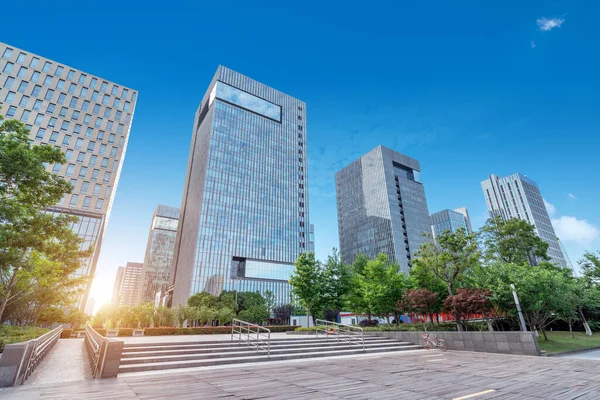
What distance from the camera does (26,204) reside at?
14.4 m

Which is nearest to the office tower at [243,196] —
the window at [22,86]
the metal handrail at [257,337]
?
the window at [22,86]

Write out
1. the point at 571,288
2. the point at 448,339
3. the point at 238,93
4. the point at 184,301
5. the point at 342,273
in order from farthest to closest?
the point at 238,93 < the point at 184,301 < the point at 342,273 < the point at 571,288 < the point at 448,339

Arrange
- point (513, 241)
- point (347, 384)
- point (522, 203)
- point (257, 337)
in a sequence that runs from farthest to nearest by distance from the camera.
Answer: point (522, 203), point (513, 241), point (257, 337), point (347, 384)

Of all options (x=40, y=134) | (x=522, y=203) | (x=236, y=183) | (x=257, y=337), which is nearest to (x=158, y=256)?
(x=236, y=183)

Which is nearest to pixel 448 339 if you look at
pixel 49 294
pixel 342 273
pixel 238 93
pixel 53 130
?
pixel 342 273

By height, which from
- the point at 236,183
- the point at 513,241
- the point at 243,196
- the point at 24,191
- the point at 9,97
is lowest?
the point at 24,191

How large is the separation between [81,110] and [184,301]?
53.6 metres

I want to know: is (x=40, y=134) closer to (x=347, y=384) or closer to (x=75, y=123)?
(x=75, y=123)

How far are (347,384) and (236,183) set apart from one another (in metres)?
81.0

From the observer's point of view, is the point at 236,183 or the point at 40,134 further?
the point at 236,183

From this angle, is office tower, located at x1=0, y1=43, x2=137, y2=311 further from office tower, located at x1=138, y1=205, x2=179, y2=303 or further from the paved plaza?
office tower, located at x1=138, y1=205, x2=179, y2=303

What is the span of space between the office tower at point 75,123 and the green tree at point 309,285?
4798 cm

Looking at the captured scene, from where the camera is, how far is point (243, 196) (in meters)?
84.6

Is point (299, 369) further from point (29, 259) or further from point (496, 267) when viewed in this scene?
point (29, 259)
